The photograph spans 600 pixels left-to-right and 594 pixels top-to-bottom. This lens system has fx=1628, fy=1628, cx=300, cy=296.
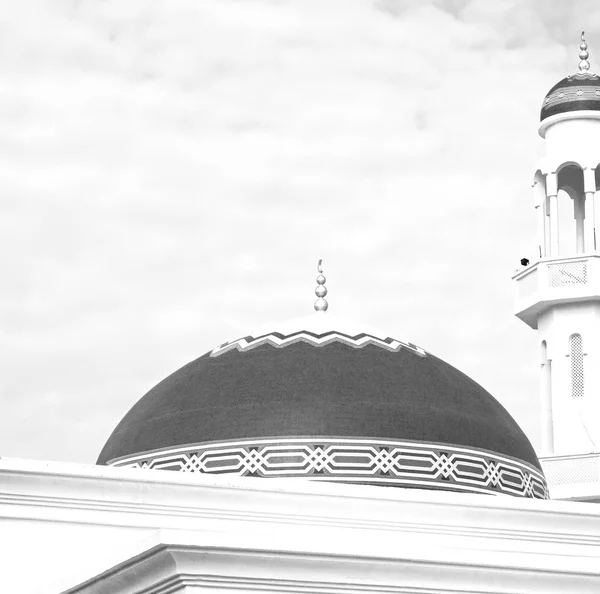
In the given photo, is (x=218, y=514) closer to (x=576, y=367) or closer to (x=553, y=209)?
(x=576, y=367)

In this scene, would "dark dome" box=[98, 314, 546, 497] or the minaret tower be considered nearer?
"dark dome" box=[98, 314, 546, 497]

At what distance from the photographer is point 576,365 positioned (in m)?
22.3

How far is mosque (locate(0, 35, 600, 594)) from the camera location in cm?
809

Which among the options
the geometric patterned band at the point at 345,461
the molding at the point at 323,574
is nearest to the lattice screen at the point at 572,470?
the geometric patterned band at the point at 345,461

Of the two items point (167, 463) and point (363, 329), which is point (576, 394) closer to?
point (363, 329)

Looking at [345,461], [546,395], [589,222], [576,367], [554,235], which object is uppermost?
[589,222]

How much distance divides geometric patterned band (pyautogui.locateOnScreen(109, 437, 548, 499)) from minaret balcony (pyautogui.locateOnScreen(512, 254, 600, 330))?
9271 mm

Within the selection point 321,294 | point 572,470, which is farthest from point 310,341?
point 572,470

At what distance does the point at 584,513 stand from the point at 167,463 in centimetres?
338

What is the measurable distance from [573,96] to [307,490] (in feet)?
42.2

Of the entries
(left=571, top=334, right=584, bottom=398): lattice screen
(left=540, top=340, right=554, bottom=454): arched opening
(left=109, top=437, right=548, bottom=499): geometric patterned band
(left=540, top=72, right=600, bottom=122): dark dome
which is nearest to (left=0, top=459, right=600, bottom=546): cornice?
(left=109, top=437, right=548, bottom=499): geometric patterned band

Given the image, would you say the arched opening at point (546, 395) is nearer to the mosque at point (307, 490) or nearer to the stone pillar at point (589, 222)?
the stone pillar at point (589, 222)

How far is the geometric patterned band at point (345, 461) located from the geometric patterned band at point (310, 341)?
1.36 m

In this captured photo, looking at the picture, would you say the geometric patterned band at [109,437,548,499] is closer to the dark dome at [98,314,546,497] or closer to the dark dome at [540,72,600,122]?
the dark dome at [98,314,546,497]
